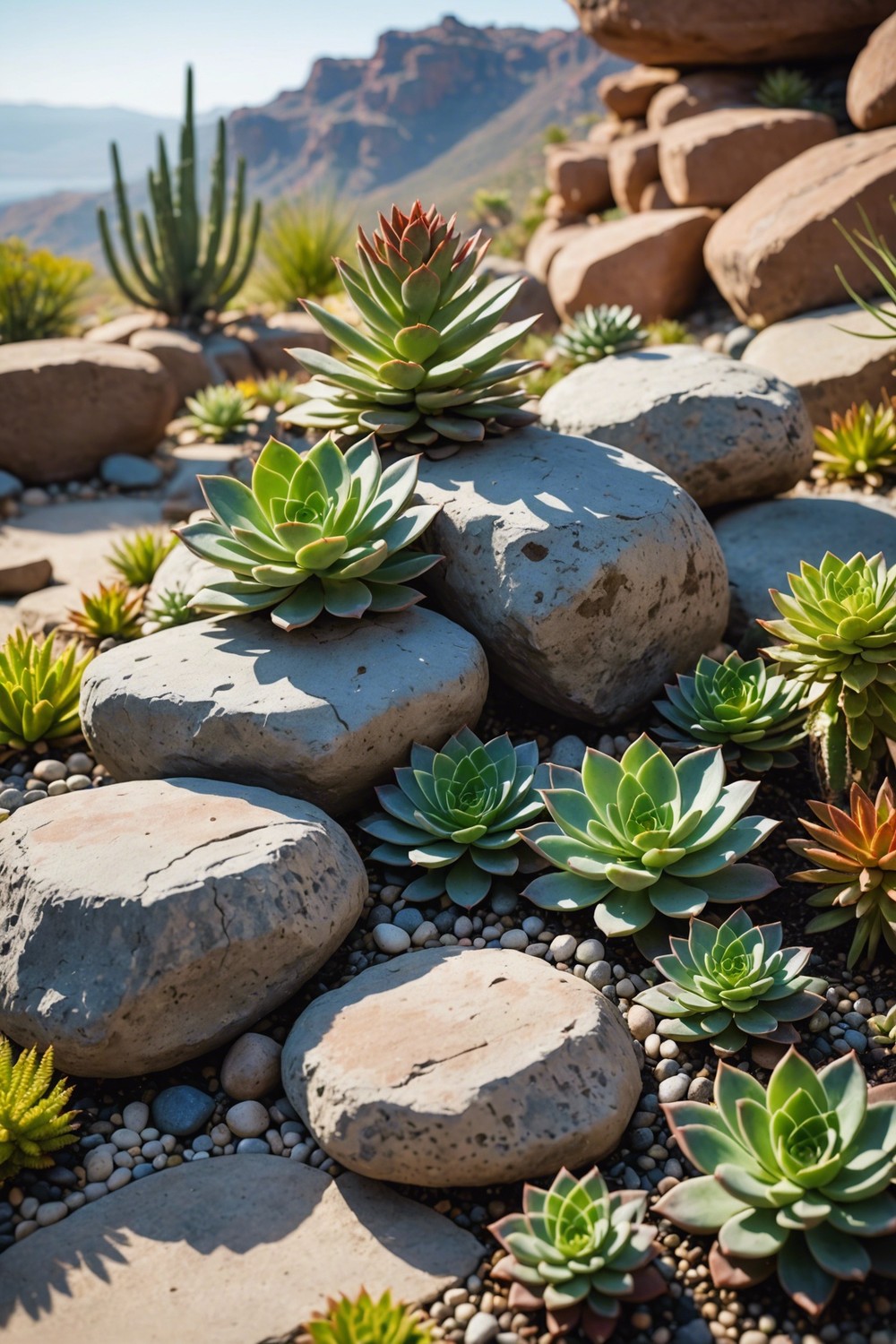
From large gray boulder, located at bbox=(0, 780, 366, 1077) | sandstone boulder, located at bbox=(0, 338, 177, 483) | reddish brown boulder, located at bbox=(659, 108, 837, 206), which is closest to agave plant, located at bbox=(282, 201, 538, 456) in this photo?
large gray boulder, located at bbox=(0, 780, 366, 1077)

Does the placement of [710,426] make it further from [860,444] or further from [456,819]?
[456,819]

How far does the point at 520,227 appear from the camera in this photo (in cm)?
1253

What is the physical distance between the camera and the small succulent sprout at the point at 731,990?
2.45 meters

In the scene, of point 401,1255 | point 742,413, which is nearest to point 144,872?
point 401,1255

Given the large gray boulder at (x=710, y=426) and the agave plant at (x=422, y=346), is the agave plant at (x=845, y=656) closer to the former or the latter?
the large gray boulder at (x=710, y=426)

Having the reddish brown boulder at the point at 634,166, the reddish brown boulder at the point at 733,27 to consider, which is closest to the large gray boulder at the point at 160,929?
the reddish brown boulder at the point at 634,166

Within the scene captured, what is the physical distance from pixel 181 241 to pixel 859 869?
8.22 metres

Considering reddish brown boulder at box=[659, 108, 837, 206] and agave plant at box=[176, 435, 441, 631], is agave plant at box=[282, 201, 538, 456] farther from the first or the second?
reddish brown boulder at box=[659, 108, 837, 206]

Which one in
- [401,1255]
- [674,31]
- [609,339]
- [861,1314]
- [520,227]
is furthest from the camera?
[520,227]

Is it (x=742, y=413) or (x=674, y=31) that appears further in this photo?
(x=674, y=31)

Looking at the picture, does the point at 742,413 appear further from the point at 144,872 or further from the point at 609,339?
the point at 144,872

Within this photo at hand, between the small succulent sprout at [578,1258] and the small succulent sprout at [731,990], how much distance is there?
54 centimetres

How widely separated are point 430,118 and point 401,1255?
68.4 m

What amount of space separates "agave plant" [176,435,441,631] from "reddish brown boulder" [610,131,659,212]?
665 centimetres
